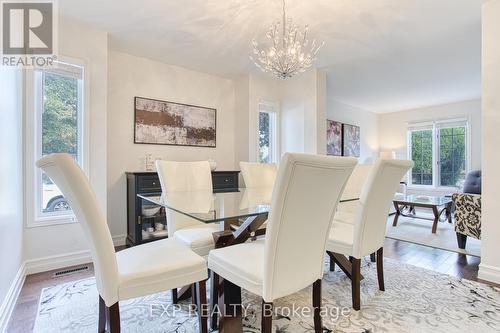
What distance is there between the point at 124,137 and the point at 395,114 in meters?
6.83

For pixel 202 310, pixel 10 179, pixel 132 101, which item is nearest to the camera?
pixel 202 310

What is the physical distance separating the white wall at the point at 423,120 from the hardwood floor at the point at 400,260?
415 centimetres

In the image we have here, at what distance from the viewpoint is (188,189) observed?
258 cm

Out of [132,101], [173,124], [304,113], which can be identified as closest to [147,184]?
[173,124]

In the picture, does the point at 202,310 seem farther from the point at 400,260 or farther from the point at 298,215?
the point at 400,260

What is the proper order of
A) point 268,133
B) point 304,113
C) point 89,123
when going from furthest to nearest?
1. point 268,133
2. point 304,113
3. point 89,123

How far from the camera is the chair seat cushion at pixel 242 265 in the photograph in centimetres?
124

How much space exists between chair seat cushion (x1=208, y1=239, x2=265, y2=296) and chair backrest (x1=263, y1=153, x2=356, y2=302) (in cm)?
8

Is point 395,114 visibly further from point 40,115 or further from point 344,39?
point 40,115

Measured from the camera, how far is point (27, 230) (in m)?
2.45

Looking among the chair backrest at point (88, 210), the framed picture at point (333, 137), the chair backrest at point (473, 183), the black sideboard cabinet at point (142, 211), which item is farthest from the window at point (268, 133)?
the chair backrest at point (473, 183)

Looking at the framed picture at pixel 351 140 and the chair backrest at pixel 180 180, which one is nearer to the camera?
the chair backrest at pixel 180 180

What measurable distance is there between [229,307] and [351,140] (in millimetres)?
5622

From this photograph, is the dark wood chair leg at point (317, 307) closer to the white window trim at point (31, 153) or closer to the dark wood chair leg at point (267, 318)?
the dark wood chair leg at point (267, 318)
